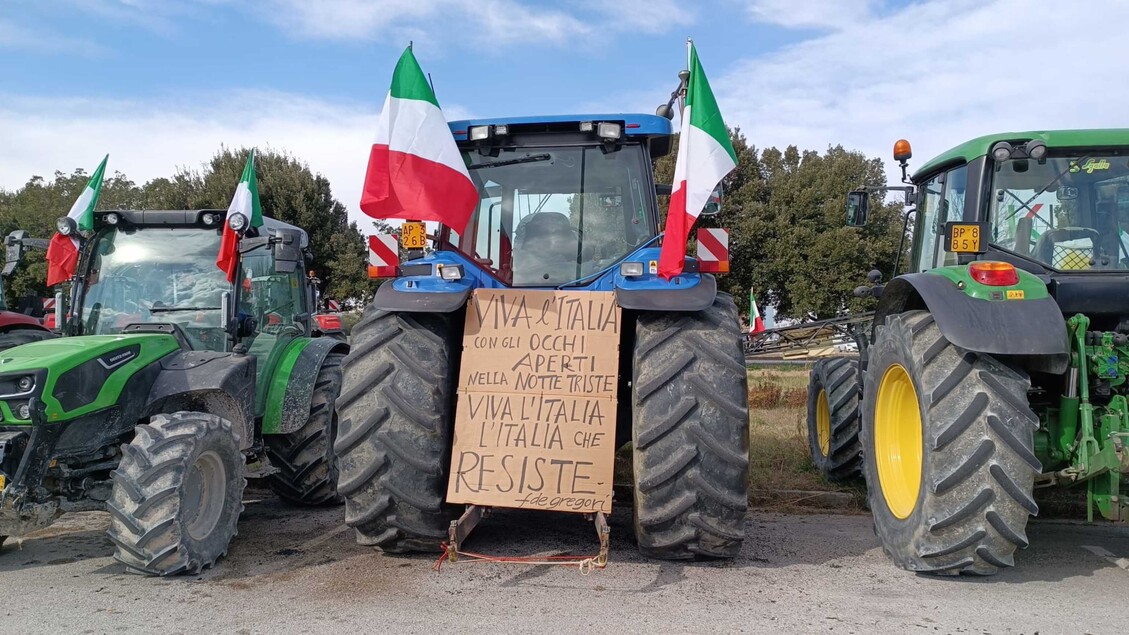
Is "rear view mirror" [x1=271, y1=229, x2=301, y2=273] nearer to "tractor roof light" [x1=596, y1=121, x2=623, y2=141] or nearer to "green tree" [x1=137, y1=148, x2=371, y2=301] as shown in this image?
"tractor roof light" [x1=596, y1=121, x2=623, y2=141]

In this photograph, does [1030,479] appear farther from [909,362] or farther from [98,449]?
[98,449]

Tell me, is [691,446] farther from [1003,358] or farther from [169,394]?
[169,394]

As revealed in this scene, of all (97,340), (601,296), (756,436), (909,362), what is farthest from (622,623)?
(756,436)

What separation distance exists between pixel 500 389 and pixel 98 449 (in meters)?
2.34

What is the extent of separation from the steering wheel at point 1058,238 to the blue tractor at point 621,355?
6.03ft

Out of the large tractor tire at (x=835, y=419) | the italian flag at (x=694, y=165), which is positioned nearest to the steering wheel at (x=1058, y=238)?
the italian flag at (x=694, y=165)

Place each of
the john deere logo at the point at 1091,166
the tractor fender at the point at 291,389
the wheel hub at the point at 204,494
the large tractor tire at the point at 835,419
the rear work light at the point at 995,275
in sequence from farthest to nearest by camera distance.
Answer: the large tractor tire at the point at 835,419 < the tractor fender at the point at 291,389 < the john deere logo at the point at 1091,166 < the wheel hub at the point at 204,494 < the rear work light at the point at 995,275

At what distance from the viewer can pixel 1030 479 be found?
12.9ft

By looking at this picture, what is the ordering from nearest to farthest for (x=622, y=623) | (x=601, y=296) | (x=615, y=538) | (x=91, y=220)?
(x=622, y=623) < (x=601, y=296) < (x=615, y=538) < (x=91, y=220)

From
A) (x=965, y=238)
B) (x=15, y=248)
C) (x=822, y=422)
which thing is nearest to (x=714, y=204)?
(x=965, y=238)

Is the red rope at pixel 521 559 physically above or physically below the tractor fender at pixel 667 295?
below

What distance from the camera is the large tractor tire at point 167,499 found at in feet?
14.0

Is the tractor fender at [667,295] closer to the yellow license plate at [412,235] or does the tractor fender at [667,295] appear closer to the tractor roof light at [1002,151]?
the yellow license plate at [412,235]

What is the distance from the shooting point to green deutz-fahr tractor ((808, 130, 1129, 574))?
3.98 metres
